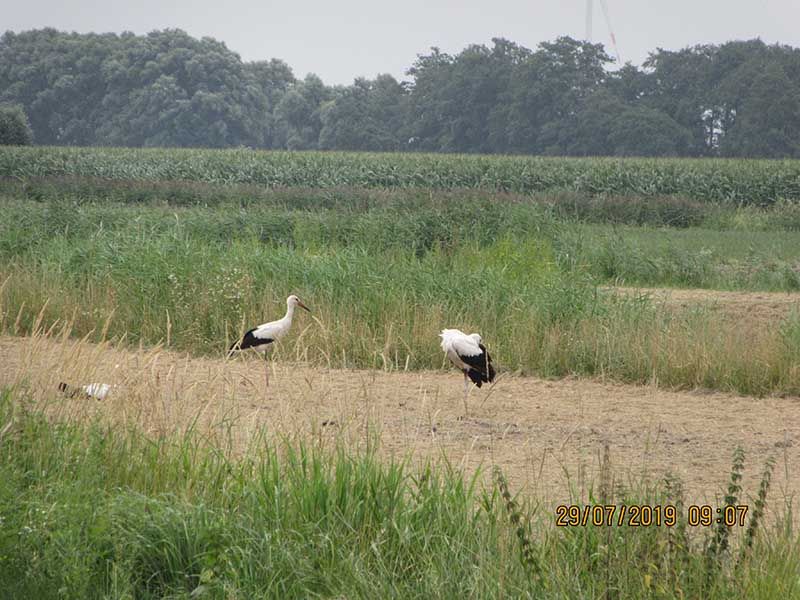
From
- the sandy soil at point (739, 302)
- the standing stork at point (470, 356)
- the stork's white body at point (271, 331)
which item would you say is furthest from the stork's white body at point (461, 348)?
the sandy soil at point (739, 302)

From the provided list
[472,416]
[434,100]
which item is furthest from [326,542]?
[434,100]

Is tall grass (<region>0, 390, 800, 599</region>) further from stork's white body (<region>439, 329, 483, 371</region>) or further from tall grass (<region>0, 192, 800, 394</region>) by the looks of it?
tall grass (<region>0, 192, 800, 394</region>)

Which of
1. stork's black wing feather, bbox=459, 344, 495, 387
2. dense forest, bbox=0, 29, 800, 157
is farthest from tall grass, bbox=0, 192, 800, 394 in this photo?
dense forest, bbox=0, 29, 800, 157

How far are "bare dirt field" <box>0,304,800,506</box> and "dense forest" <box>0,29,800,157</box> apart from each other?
57.2m

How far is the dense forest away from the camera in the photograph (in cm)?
6512

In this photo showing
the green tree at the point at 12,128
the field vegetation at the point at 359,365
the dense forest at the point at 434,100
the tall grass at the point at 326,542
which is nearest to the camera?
the tall grass at the point at 326,542

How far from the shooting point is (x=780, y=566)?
15.9ft

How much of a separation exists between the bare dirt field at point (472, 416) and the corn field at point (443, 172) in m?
28.6

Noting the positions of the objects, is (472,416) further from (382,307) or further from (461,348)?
(382,307)

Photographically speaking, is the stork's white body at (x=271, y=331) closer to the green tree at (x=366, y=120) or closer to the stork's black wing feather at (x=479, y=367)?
the stork's black wing feather at (x=479, y=367)

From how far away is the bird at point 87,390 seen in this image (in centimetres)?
672

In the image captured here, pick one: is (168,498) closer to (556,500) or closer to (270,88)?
(556,500)
